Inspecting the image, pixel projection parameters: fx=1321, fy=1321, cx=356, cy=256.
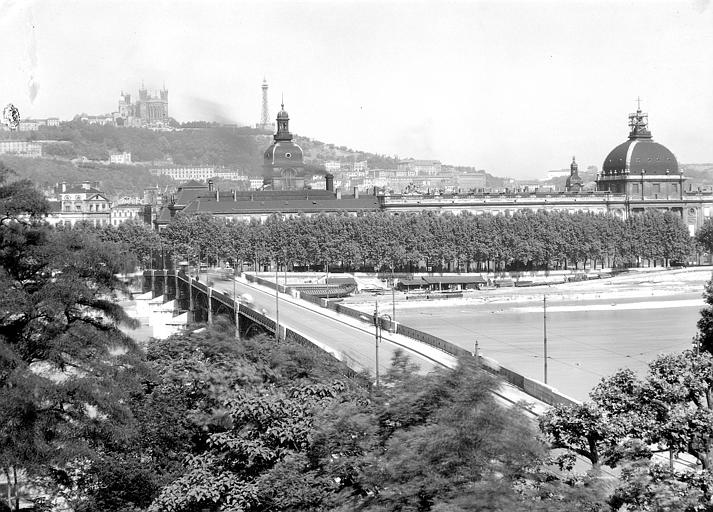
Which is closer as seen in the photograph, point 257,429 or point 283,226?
point 257,429

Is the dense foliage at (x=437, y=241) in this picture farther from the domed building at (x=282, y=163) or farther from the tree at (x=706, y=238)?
the domed building at (x=282, y=163)

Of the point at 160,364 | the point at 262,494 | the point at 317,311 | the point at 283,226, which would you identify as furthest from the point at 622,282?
→ the point at 262,494

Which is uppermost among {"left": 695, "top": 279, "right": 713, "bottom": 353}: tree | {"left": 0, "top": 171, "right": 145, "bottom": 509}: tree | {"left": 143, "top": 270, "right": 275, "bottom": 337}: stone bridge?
{"left": 0, "top": 171, "right": 145, "bottom": 509}: tree

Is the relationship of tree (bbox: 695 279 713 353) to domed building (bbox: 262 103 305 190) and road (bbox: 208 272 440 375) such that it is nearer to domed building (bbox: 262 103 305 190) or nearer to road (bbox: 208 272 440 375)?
road (bbox: 208 272 440 375)

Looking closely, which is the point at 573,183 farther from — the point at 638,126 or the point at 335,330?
the point at 335,330

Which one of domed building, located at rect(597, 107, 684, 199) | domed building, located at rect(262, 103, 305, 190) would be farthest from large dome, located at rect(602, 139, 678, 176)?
domed building, located at rect(262, 103, 305, 190)

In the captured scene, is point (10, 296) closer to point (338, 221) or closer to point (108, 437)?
point (108, 437)
